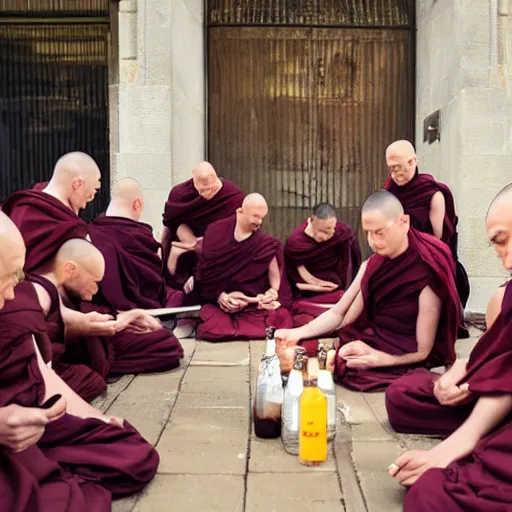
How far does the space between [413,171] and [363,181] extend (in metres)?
3.18

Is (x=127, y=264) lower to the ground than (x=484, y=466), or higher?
higher

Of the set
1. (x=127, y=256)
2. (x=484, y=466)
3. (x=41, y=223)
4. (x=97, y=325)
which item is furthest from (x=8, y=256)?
(x=127, y=256)

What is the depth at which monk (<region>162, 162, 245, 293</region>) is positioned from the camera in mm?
6652

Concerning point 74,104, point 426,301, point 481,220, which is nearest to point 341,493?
point 426,301

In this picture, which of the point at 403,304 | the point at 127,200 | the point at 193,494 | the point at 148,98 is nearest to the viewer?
the point at 193,494

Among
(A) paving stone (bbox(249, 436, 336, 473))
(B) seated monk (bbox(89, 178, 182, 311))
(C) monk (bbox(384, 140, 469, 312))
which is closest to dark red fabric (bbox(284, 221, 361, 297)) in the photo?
(C) monk (bbox(384, 140, 469, 312))

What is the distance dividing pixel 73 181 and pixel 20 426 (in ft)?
8.19

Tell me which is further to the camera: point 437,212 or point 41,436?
point 437,212

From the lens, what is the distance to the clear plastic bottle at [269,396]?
3244mm

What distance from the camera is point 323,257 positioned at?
266 inches

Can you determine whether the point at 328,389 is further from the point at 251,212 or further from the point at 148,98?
the point at 148,98

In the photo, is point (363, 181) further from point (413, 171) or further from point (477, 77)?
point (413, 171)

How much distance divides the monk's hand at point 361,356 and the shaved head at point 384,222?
587 millimetres

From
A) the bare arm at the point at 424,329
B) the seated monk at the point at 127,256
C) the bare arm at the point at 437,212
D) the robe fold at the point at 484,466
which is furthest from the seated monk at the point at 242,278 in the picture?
the robe fold at the point at 484,466
